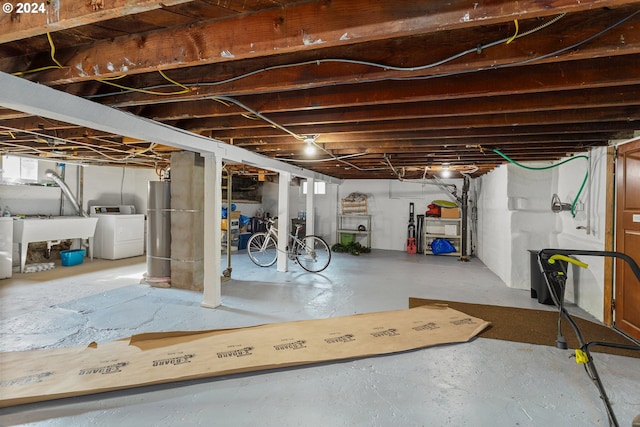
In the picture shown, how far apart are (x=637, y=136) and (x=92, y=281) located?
6.67 metres

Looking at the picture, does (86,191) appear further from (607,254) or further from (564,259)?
(607,254)

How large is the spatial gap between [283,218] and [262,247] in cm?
87

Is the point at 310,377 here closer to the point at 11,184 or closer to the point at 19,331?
the point at 19,331

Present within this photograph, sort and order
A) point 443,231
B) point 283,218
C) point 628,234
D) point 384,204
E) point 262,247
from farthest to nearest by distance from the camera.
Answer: point 384,204 < point 443,231 < point 262,247 < point 283,218 < point 628,234

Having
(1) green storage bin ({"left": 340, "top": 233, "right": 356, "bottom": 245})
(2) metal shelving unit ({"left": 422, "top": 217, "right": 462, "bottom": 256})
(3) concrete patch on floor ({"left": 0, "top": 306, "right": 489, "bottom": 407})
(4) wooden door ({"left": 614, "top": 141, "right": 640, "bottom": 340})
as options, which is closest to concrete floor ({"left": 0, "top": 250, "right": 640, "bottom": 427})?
(3) concrete patch on floor ({"left": 0, "top": 306, "right": 489, "bottom": 407})

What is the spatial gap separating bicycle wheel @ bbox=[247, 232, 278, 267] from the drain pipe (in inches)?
131

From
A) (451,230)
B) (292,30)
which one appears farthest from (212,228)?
(451,230)

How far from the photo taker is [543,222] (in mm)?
4430

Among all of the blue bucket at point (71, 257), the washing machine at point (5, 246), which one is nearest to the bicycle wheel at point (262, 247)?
the blue bucket at point (71, 257)

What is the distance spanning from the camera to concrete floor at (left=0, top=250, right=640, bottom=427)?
174 cm

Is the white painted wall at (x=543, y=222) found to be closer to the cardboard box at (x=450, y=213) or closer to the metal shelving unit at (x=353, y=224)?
the cardboard box at (x=450, y=213)

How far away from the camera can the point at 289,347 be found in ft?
8.20

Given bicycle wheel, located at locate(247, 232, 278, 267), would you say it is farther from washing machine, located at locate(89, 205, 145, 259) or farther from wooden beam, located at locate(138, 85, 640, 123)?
wooden beam, located at locate(138, 85, 640, 123)

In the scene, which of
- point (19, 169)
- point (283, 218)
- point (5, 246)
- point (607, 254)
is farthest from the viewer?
point (19, 169)
